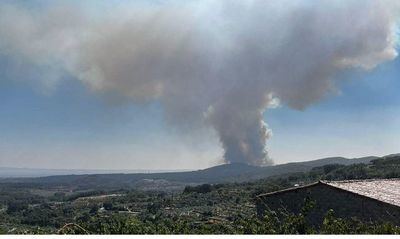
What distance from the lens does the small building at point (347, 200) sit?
574 inches

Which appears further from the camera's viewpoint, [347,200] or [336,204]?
[336,204]

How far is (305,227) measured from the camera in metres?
5.77

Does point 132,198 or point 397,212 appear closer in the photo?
point 397,212

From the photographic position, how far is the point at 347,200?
15.7m

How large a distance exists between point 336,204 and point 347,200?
0.40 meters

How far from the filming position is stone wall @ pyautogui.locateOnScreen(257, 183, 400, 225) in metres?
14.5

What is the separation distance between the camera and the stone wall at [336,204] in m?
14.5

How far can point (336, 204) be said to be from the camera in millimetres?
15938

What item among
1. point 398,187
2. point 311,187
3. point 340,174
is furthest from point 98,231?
point 340,174

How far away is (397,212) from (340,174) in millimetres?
66899

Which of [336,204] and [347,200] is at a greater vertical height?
[347,200]
